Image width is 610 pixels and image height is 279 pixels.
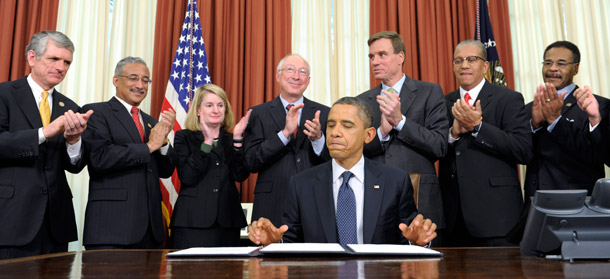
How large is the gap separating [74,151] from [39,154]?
0.76ft

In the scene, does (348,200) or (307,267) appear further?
(348,200)

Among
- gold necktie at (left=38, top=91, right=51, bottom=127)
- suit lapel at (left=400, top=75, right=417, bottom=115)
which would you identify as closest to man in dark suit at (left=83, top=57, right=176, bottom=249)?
gold necktie at (left=38, top=91, right=51, bottom=127)

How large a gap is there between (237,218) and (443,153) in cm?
151

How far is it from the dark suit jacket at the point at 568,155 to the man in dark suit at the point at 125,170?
2657 millimetres

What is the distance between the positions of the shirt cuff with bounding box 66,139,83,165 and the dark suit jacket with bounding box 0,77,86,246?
4 centimetres

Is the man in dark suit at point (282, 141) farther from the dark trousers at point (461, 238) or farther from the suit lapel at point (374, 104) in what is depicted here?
the dark trousers at point (461, 238)

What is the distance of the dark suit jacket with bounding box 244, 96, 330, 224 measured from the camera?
3.50 m

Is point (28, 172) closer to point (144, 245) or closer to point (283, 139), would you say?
point (144, 245)

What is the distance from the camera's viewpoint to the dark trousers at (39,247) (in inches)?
117

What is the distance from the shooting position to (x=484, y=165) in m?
3.52

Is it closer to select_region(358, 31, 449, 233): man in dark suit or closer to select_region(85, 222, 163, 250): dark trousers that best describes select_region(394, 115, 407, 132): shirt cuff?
select_region(358, 31, 449, 233): man in dark suit

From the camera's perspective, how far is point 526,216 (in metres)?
1.82

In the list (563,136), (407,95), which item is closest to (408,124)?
(407,95)

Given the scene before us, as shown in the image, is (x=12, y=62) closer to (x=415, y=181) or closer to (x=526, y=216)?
(x=415, y=181)
